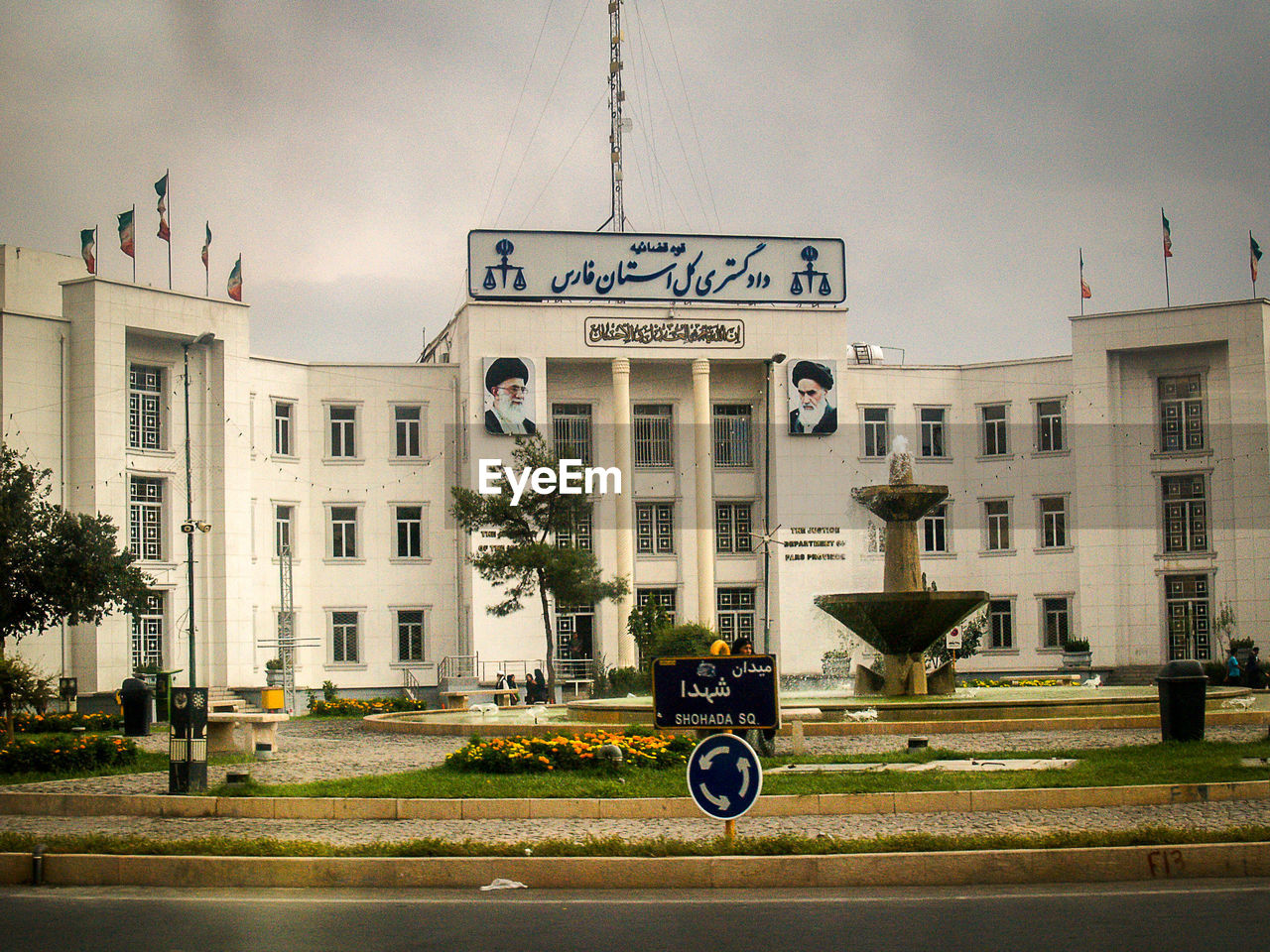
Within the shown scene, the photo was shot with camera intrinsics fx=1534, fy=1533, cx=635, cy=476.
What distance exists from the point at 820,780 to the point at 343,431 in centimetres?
3893

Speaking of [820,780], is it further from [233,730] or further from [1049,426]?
[1049,426]

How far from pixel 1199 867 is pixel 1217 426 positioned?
42.9 meters

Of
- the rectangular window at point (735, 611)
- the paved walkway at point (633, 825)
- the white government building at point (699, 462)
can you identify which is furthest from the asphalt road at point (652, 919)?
the rectangular window at point (735, 611)

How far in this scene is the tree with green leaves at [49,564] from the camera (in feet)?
114

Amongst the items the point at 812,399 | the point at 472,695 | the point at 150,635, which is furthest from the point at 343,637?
the point at 812,399

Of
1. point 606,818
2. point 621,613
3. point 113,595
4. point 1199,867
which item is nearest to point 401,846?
point 606,818

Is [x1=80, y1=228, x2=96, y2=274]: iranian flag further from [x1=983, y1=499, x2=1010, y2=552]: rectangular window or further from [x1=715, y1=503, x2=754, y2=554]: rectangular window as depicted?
[x1=983, y1=499, x2=1010, y2=552]: rectangular window

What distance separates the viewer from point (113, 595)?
121 feet

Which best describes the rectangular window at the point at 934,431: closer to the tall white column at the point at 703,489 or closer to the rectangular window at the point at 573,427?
the tall white column at the point at 703,489

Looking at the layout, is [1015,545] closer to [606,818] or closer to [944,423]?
[944,423]

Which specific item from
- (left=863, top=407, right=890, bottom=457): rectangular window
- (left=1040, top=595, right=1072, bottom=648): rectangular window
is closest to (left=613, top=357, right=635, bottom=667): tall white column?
(left=863, top=407, right=890, bottom=457): rectangular window

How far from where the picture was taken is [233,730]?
75.2 ft

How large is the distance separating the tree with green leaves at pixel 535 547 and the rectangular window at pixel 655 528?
561 cm

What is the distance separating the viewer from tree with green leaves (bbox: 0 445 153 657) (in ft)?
114
